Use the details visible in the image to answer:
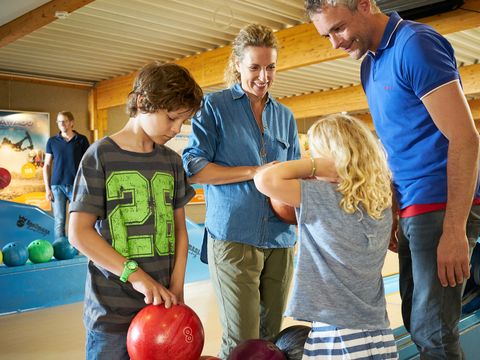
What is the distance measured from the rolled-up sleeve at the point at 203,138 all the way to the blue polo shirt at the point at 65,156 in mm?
5290

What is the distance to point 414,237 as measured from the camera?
6.11ft

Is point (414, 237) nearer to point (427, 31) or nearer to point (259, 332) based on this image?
point (427, 31)

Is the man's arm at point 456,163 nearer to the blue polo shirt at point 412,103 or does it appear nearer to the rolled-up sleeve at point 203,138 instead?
the blue polo shirt at point 412,103

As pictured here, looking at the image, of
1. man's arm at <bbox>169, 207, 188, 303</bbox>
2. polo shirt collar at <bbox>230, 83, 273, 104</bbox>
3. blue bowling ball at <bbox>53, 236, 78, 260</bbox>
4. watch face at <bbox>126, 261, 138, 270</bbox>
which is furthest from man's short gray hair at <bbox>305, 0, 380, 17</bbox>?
blue bowling ball at <bbox>53, 236, 78, 260</bbox>

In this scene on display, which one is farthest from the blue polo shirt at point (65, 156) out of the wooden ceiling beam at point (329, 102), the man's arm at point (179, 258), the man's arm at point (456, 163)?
the wooden ceiling beam at point (329, 102)

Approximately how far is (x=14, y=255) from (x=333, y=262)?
4733 mm

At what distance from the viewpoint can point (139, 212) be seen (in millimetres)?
1939

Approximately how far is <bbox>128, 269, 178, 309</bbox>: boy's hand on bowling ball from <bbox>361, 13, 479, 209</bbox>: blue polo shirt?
91 cm

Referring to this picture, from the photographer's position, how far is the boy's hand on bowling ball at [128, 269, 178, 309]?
185 centimetres

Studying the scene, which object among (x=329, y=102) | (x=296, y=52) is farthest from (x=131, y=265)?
(x=329, y=102)

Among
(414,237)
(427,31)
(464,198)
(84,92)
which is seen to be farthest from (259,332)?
(84,92)

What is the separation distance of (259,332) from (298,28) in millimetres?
5823

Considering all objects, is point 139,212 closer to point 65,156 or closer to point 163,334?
point 163,334

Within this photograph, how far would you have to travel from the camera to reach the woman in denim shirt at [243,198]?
2.32m
